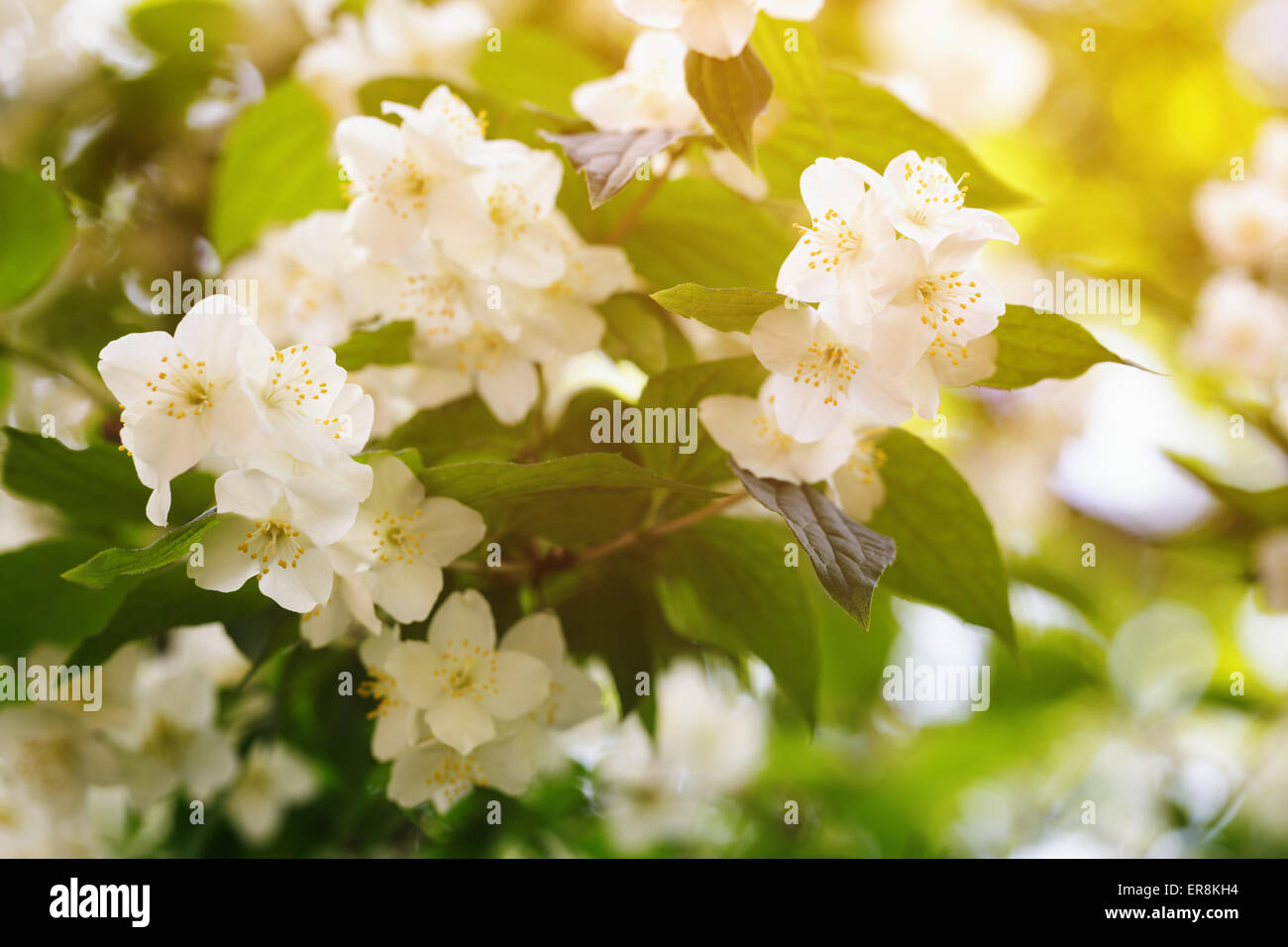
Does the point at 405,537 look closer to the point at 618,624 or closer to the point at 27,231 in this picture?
the point at 618,624

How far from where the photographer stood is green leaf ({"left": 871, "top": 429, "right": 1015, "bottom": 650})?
70 centimetres

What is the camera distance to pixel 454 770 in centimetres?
72

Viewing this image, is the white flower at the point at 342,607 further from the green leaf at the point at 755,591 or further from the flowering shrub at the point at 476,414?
the green leaf at the point at 755,591

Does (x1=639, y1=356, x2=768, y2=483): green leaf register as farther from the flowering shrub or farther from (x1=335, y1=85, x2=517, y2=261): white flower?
(x1=335, y1=85, x2=517, y2=261): white flower

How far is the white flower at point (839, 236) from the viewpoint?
1.92ft

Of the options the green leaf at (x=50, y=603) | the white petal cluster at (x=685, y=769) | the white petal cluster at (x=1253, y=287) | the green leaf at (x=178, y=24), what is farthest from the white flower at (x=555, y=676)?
the white petal cluster at (x=1253, y=287)

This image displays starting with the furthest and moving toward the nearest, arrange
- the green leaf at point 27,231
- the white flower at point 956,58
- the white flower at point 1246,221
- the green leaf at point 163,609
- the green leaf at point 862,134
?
the white flower at point 1246,221
the white flower at point 956,58
the green leaf at point 27,231
the green leaf at point 862,134
the green leaf at point 163,609

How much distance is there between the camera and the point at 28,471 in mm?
709

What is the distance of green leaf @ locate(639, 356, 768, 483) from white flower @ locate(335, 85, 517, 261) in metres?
0.17

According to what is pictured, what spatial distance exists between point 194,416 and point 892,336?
0.42 metres

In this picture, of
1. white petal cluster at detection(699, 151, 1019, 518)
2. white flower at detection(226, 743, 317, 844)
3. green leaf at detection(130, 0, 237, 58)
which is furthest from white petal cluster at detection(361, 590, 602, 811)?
green leaf at detection(130, 0, 237, 58)
